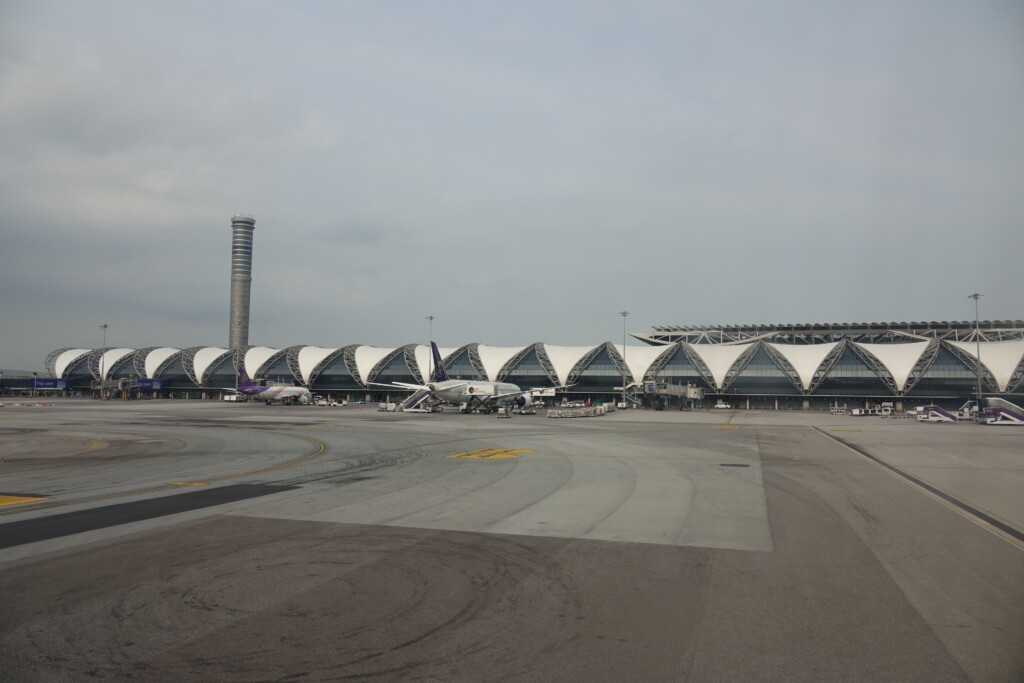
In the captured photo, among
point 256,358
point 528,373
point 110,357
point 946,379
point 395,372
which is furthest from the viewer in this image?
point 110,357

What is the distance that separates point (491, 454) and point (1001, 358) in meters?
117

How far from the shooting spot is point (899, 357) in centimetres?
11456

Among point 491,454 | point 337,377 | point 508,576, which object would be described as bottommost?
point 491,454

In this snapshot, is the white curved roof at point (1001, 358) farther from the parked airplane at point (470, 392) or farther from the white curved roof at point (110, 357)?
the white curved roof at point (110, 357)

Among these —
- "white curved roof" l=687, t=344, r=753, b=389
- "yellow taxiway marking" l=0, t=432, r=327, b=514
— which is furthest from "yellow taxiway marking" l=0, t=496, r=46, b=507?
"white curved roof" l=687, t=344, r=753, b=389

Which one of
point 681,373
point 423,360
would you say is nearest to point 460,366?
point 423,360

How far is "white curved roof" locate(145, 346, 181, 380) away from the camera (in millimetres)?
158275

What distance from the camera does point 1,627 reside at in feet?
25.8

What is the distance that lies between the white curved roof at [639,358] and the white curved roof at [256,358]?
8378 cm

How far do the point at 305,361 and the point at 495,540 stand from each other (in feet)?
463

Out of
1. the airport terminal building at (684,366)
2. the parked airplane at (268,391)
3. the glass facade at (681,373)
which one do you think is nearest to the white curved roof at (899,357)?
the airport terminal building at (684,366)

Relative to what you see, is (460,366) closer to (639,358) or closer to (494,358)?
(494,358)

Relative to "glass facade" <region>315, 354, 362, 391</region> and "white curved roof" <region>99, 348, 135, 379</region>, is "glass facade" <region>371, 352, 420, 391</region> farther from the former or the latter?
"white curved roof" <region>99, 348, 135, 379</region>

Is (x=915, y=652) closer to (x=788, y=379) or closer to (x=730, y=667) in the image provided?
(x=730, y=667)
